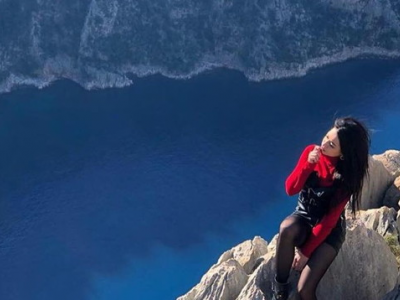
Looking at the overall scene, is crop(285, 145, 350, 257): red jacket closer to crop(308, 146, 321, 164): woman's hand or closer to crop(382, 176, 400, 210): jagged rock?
crop(308, 146, 321, 164): woman's hand

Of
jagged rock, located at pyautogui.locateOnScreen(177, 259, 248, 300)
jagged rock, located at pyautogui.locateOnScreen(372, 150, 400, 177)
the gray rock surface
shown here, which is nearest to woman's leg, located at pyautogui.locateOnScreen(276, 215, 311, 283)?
jagged rock, located at pyautogui.locateOnScreen(177, 259, 248, 300)

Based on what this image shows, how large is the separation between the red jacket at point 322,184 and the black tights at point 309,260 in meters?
0.18

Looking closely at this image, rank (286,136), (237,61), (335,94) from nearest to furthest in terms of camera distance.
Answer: (286,136) < (335,94) < (237,61)

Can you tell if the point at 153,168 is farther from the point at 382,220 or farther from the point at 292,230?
the point at 292,230

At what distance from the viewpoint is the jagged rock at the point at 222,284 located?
1592 centimetres

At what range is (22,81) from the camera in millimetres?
95062

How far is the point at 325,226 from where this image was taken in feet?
37.7

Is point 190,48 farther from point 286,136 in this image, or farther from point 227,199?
point 227,199

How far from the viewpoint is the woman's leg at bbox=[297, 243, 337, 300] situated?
1152 cm

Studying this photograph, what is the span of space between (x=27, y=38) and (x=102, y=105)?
2264 centimetres

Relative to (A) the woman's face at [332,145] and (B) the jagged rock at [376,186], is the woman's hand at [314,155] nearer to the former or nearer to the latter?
(A) the woman's face at [332,145]

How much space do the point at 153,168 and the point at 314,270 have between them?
202ft

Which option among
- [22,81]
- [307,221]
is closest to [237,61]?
[22,81]

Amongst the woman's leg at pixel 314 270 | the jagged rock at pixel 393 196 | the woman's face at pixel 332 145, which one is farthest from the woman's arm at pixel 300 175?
the jagged rock at pixel 393 196
